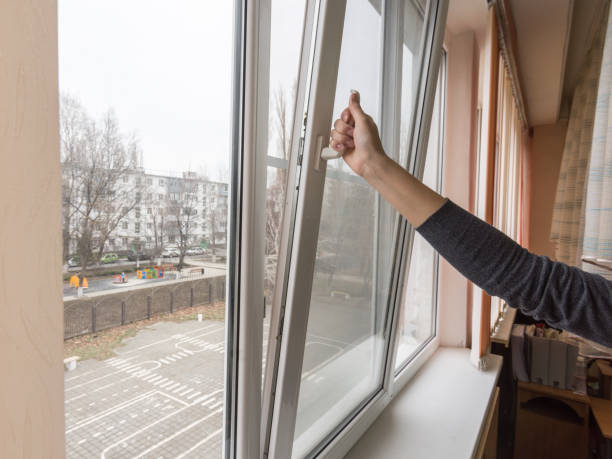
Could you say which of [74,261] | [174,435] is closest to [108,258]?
[74,261]

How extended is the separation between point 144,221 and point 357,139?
0.40 meters

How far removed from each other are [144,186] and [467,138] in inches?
73.1

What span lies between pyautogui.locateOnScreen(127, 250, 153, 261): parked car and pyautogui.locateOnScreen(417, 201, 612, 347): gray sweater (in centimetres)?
46

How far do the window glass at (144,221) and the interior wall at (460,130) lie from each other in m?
1.65

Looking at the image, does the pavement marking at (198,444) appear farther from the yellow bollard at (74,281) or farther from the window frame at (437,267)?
the window frame at (437,267)

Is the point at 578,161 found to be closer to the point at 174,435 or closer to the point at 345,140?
the point at 345,140

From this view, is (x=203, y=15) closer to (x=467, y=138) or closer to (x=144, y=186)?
(x=144, y=186)

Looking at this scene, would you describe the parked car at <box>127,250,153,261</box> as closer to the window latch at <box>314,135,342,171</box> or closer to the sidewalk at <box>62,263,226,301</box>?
the sidewalk at <box>62,263,226,301</box>

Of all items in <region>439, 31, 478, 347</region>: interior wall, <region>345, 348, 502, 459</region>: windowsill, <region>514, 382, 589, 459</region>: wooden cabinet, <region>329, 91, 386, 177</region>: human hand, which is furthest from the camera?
<region>514, 382, 589, 459</region>: wooden cabinet

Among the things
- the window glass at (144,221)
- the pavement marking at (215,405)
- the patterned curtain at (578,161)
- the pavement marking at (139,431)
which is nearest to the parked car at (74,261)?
the window glass at (144,221)

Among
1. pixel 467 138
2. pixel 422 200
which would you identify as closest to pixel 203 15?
pixel 422 200

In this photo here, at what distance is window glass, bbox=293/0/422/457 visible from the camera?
95cm

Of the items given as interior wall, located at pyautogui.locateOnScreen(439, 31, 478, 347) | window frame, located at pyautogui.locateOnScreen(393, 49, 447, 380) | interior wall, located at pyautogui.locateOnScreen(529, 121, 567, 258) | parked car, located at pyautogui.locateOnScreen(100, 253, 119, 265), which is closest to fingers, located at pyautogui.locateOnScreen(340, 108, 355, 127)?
parked car, located at pyautogui.locateOnScreen(100, 253, 119, 265)

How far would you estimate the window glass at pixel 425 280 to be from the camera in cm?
183
